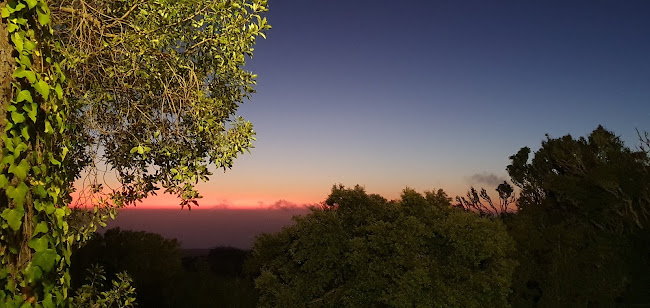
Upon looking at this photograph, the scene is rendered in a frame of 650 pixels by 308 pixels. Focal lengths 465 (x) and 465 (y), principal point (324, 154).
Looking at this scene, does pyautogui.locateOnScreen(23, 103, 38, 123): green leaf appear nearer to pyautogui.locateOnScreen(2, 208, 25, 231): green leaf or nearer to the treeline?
pyautogui.locateOnScreen(2, 208, 25, 231): green leaf

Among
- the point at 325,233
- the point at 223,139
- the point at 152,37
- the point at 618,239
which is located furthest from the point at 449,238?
the point at 618,239

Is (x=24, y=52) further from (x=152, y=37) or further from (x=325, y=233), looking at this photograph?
(x=325, y=233)

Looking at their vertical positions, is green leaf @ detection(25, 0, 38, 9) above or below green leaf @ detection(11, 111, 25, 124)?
above

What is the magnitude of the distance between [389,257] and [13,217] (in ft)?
42.3

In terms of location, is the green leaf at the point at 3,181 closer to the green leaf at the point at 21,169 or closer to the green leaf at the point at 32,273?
the green leaf at the point at 21,169

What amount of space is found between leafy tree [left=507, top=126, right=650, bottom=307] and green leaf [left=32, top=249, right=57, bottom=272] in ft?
85.9

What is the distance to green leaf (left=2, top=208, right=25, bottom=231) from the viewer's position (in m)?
3.76

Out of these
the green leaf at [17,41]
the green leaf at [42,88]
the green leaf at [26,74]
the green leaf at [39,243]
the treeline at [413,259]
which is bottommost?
the treeline at [413,259]

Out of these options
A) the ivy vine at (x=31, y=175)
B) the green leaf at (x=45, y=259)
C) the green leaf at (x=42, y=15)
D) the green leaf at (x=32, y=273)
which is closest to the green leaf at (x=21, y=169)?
the ivy vine at (x=31, y=175)

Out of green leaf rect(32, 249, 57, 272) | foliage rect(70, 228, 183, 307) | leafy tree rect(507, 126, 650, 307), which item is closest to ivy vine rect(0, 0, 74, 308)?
green leaf rect(32, 249, 57, 272)

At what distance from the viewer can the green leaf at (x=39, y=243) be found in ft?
13.1

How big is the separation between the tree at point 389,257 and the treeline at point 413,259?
0.12ft

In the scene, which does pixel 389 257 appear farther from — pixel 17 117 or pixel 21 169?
pixel 17 117

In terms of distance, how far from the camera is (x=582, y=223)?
35.8 metres
